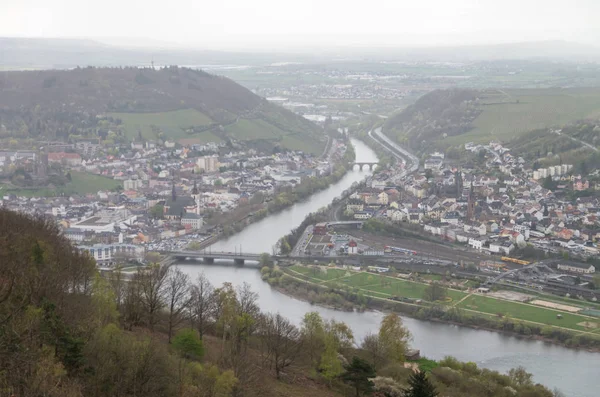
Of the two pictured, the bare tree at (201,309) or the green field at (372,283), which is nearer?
the bare tree at (201,309)

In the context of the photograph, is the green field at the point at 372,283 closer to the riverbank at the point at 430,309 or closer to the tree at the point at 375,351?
the riverbank at the point at 430,309

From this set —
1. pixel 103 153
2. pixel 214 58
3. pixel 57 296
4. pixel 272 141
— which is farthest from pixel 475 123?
pixel 214 58

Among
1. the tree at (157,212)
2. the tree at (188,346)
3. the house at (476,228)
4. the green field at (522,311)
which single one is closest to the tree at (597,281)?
the green field at (522,311)

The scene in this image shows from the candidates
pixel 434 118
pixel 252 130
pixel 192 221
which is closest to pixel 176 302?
pixel 192 221

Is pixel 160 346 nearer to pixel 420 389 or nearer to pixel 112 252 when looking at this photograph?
pixel 420 389

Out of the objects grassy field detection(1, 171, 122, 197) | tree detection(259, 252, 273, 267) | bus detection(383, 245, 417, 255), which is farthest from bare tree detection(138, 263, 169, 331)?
grassy field detection(1, 171, 122, 197)

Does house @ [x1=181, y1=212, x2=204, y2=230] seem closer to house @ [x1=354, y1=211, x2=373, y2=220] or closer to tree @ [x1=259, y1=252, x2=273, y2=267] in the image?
house @ [x1=354, y1=211, x2=373, y2=220]
